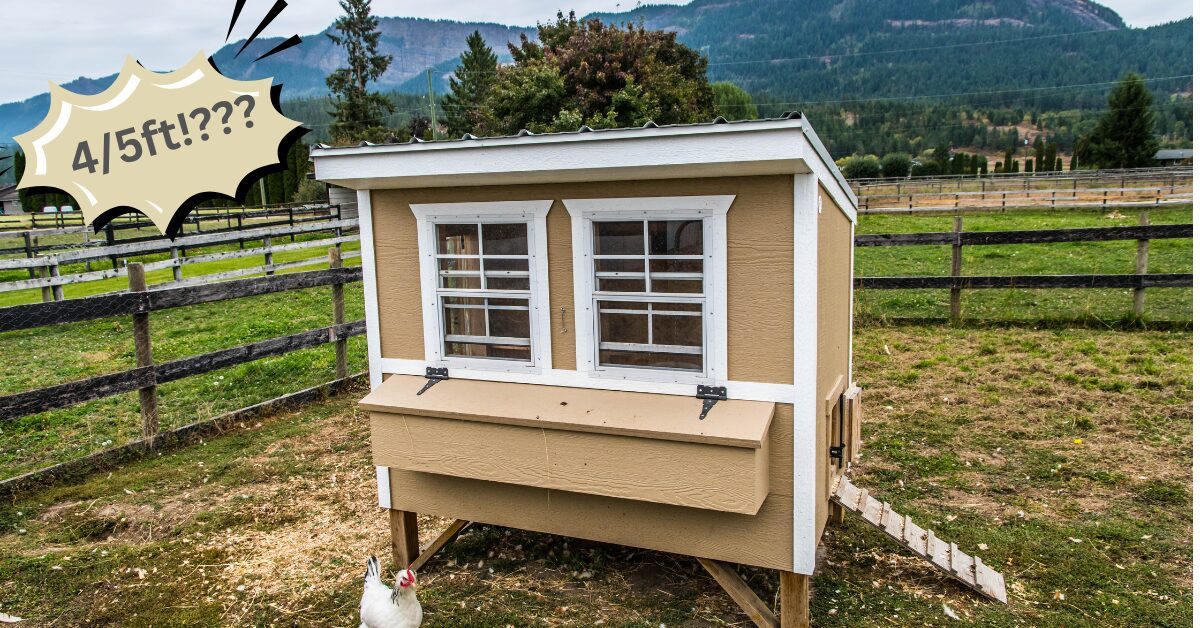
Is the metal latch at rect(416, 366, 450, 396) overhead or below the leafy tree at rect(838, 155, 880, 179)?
below

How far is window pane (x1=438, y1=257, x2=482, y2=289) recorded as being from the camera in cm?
408

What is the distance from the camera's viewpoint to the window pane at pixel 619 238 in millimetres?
3642

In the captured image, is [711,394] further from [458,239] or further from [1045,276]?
[1045,276]

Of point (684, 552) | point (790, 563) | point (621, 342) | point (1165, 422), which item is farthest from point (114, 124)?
point (1165, 422)

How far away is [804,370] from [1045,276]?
25.7 feet

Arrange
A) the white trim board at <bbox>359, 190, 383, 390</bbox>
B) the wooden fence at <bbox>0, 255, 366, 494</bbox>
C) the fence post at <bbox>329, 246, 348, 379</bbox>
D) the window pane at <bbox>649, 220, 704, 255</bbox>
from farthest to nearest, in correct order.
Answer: the fence post at <bbox>329, 246, 348, 379</bbox> < the wooden fence at <bbox>0, 255, 366, 494</bbox> < the white trim board at <bbox>359, 190, 383, 390</bbox> < the window pane at <bbox>649, 220, 704, 255</bbox>

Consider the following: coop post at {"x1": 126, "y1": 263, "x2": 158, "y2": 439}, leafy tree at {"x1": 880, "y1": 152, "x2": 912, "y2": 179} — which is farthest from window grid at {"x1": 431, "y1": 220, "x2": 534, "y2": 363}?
leafy tree at {"x1": 880, "y1": 152, "x2": 912, "y2": 179}

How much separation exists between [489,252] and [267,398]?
457 centimetres

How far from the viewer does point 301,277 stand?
7.49 metres

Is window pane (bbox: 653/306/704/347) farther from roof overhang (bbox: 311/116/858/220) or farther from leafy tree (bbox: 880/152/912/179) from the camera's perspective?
leafy tree (bbox: 880/152/912/179)

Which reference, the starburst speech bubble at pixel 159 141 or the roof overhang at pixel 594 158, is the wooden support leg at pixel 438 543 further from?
the starburst speech bubble at pixel 159 141

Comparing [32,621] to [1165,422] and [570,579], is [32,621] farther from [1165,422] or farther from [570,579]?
[1165,422]

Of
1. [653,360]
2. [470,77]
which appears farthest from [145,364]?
[470,77]

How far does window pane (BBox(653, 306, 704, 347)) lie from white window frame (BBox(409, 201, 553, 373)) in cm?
57
